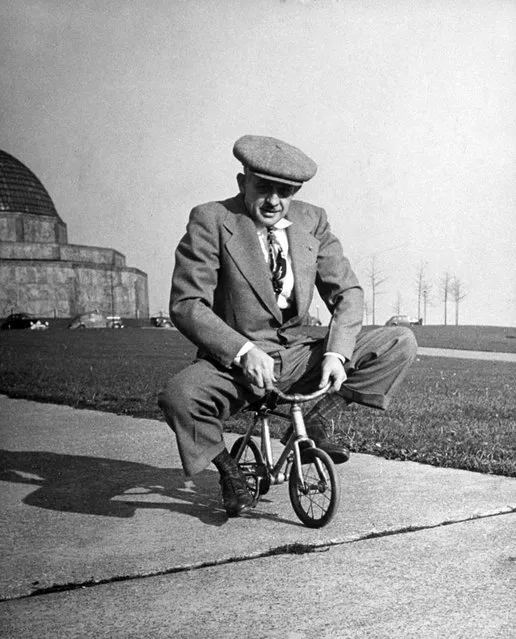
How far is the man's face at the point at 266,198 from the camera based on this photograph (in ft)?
10.2

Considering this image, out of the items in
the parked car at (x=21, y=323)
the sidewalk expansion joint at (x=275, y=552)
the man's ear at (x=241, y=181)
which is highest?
the man's ear at (x=241, y=181)

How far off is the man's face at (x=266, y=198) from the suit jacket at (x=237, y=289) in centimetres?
5

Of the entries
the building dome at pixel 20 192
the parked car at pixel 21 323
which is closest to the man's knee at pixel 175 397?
the parked car at pixel 21 323

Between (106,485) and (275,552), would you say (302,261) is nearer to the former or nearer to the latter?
(275,552)

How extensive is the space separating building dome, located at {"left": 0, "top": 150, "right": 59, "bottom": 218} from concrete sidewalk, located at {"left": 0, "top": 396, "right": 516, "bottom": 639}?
145 feet

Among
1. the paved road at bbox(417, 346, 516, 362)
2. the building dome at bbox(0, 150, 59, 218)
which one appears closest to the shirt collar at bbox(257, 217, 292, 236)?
the paved road at bbox(417, 346, 516, 362)

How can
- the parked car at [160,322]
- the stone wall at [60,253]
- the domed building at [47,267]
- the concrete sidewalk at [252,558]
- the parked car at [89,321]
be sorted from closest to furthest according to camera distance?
the concrete sidewalk at [252,558] < the parked car at [89,321] < the parked car at [160,322] < the domed building at [47,267] < the stone wall at [60,253]

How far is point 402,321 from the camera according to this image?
4225 cm

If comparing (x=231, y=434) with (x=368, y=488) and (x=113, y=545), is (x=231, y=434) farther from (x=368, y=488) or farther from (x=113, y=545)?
(x=113, y=545)

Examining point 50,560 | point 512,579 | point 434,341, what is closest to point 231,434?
point 50,560

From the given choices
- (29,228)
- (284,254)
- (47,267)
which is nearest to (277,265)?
(284,254)

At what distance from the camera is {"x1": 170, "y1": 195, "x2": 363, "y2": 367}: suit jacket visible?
3012 millimetres

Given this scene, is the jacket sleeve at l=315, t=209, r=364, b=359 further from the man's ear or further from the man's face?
the man's ear

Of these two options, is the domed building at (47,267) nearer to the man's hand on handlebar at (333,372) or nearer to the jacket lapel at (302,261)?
the jacket lapel at (302,261)
